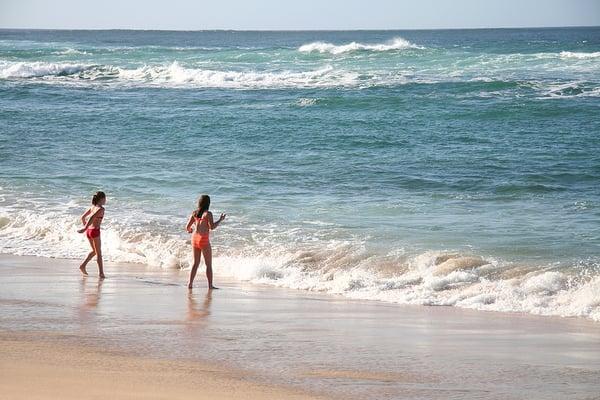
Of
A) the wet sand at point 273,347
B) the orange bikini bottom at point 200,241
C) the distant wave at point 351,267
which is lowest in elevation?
the distant wave at point 351,267

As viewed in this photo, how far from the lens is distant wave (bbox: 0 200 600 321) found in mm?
10273

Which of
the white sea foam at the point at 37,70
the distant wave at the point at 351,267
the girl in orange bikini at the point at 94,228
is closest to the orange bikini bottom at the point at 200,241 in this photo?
the distant wave at the point at 351,267

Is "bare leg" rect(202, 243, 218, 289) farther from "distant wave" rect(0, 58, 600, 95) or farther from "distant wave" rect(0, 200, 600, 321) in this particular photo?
"distant wave" rect(0, 58, 600, 95)

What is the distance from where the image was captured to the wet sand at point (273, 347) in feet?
21.7

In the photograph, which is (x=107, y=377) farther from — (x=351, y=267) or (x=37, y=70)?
(x=37, y=70)

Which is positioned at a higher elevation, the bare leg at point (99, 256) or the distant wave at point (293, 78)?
the distant wave at point (293, 78)

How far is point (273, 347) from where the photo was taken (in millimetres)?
7773

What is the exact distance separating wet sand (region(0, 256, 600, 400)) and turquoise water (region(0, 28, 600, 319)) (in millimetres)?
1249

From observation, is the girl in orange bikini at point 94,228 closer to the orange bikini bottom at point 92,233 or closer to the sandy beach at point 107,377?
the orange bikini bottom at point 92,233

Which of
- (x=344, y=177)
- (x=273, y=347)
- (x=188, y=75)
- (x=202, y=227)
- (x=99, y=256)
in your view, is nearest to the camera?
(x=273, y=347)

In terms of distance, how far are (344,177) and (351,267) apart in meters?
6.80

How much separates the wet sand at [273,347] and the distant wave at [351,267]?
1.65 feet

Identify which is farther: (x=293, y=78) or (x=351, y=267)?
(x=293, y=78)

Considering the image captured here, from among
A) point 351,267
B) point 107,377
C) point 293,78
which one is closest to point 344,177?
point 351,267
